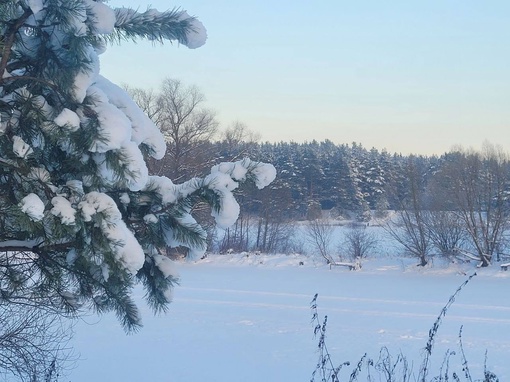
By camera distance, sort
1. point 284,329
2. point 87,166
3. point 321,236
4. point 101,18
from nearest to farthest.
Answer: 1. point 101,18
2. point 87,166
3. point 284,329
4. point 321,236

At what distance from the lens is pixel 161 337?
13609 millimetres

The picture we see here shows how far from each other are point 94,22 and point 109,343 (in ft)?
37.5

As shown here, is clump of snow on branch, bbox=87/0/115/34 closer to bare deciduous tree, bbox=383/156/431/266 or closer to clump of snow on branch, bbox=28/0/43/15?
clump of snow on branch, bbox=28/0/43/15

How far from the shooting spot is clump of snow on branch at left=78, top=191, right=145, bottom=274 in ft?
7.59

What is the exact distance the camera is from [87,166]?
2.51 m

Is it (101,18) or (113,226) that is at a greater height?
(101,18)

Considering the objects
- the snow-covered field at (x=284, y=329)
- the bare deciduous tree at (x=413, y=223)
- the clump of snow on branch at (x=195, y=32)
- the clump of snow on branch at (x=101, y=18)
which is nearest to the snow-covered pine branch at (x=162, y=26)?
the clump of snow on branch at (x=195, y=32)

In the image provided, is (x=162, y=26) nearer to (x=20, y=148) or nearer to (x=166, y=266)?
(x=20, y=148)

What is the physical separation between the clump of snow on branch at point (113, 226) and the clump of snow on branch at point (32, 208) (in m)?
0.22

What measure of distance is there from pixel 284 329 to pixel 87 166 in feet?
41.6

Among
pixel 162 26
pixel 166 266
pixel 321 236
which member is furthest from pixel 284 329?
pixel 321 236

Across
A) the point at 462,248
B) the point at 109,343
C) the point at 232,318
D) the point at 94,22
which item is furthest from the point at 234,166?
the point at 462,248

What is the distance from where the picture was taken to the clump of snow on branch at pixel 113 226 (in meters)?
2.31

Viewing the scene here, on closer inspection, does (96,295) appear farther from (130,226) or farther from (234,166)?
(234,166)
